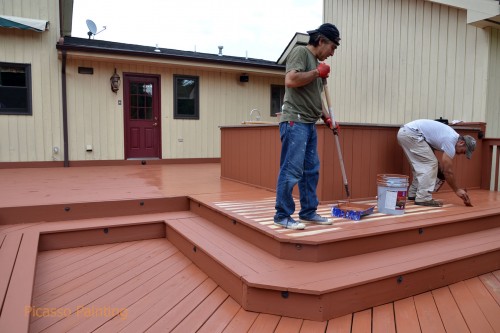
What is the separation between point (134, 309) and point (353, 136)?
2.73 metres

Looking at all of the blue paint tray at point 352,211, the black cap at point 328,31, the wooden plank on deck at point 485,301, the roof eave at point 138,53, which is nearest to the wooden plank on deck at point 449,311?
the wooden plank on deck at point 485,301

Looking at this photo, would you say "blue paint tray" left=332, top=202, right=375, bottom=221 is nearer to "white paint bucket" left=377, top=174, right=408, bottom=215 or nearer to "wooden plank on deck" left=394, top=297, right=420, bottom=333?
"white paint bucket" left=377, top=174, right=408, bottom=215

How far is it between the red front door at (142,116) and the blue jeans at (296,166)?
20.8 ft

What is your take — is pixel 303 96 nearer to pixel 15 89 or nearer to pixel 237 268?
pixel 237 268

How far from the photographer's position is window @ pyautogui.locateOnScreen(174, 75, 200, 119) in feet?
28.5

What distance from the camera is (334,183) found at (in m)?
3.81

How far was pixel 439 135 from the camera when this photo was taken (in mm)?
3652

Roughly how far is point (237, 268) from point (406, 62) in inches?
204

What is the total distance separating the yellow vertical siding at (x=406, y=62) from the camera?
17.0ft

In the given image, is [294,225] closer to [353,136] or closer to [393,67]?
[353,136]

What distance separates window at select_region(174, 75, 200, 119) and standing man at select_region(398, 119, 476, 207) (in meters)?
5.91

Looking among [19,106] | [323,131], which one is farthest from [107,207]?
[19,106]

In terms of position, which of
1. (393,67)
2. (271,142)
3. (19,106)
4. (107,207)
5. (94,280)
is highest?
(393,67)

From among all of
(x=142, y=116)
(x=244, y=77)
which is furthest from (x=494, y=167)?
(x=142, y=116)
